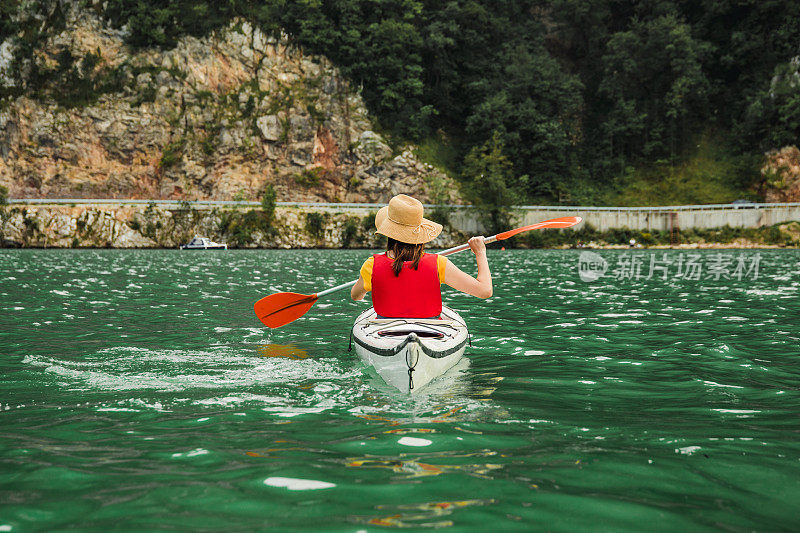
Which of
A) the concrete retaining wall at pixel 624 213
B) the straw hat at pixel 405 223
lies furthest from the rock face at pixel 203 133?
the straw hat at pixel 405 223

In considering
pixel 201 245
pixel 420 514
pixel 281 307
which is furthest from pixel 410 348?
pixel 201 245

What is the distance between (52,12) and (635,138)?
64.4 meters

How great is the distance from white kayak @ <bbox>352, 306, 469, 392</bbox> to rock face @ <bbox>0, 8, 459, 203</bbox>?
51.4 meters

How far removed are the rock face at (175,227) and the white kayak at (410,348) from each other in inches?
1847

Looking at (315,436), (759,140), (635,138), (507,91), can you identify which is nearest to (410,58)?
(507,91)

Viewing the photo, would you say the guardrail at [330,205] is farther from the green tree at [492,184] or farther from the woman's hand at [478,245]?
the woman's hand at [478,245]

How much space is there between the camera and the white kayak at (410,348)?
5.77m

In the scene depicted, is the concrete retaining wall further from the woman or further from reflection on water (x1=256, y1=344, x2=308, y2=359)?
the woman

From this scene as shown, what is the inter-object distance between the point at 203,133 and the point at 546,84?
36.3 meters

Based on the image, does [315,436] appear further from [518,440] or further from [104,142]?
[104,142]

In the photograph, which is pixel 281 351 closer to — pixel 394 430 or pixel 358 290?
pixel 358 290

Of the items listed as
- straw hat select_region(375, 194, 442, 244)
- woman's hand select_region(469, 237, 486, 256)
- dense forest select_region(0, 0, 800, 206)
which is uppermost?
dense forest select_region(0, 0, 800, 206)

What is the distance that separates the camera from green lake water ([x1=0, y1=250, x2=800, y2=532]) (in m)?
3.22

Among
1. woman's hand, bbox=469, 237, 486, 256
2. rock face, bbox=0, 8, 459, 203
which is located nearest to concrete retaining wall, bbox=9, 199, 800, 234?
rock face, bbox=0, 8, 459, 203
